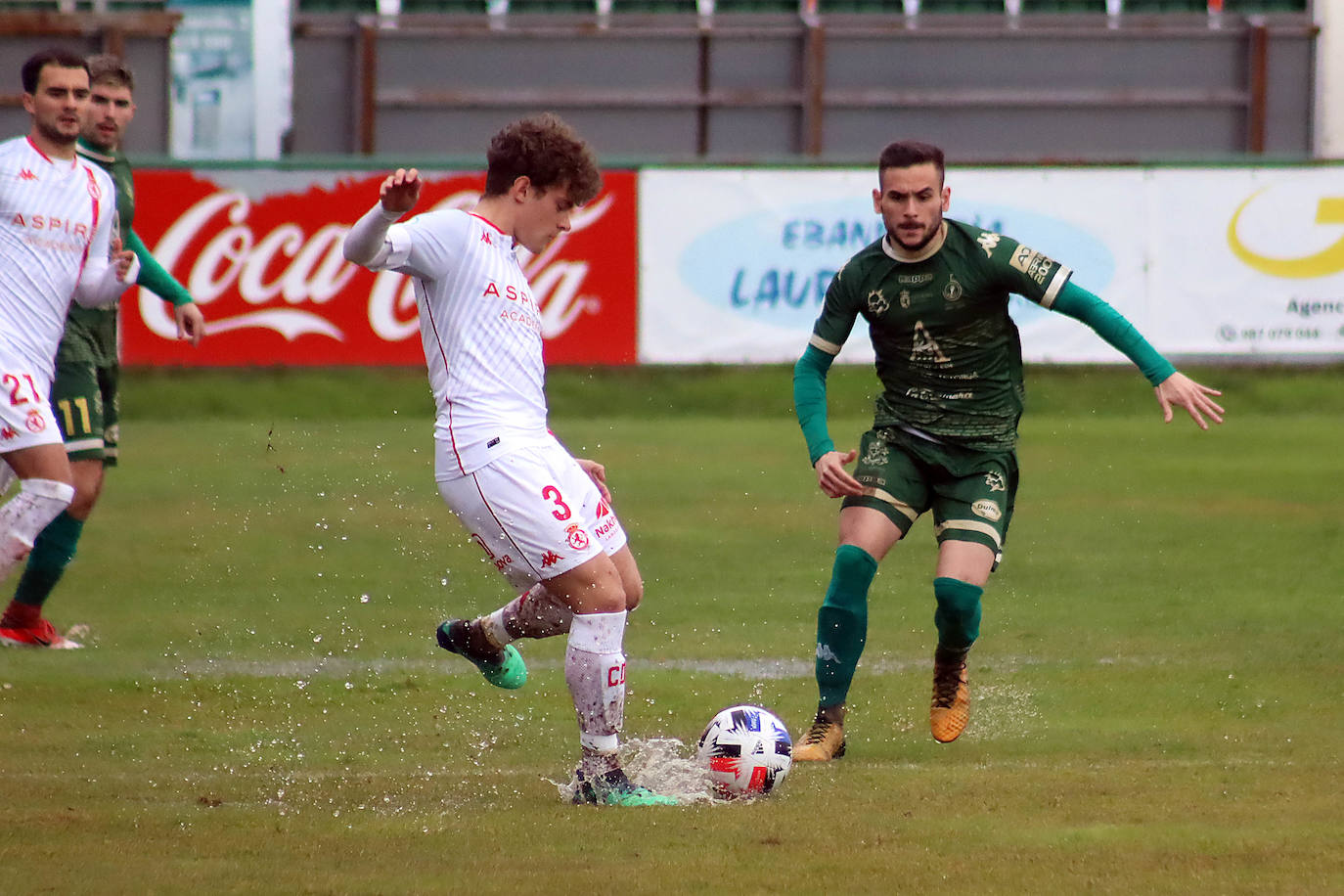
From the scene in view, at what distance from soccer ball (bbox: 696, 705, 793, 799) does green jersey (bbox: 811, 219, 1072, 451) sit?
1.34 meters

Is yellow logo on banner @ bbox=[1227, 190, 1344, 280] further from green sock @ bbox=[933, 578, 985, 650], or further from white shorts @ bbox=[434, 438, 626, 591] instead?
white shorts @ bbox=[434, 438, 626, 591]

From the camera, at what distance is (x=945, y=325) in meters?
6.57

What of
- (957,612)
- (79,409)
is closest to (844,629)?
(957,612)

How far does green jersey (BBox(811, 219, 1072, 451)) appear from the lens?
6531mm

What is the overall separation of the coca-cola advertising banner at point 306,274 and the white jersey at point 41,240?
10.0 m

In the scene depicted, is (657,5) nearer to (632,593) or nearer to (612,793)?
(632,593)

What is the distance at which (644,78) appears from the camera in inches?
897

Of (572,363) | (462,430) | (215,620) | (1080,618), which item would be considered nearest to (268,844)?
(462,430)

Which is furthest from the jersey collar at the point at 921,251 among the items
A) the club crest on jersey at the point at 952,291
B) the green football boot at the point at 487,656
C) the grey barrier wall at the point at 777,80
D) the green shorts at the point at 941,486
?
the grey barrier wall at the point at 777,80

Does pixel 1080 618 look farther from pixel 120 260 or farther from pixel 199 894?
pixel 199 894

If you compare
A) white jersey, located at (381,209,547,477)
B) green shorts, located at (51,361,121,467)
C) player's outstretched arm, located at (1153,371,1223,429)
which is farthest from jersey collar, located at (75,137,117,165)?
player's outstretched arm, located at (1153,371,1223,429)

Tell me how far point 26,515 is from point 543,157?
8.71 feet

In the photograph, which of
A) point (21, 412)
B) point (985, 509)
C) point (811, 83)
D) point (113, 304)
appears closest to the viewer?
point (985, 509)

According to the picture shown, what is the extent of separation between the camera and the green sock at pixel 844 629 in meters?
6.39
